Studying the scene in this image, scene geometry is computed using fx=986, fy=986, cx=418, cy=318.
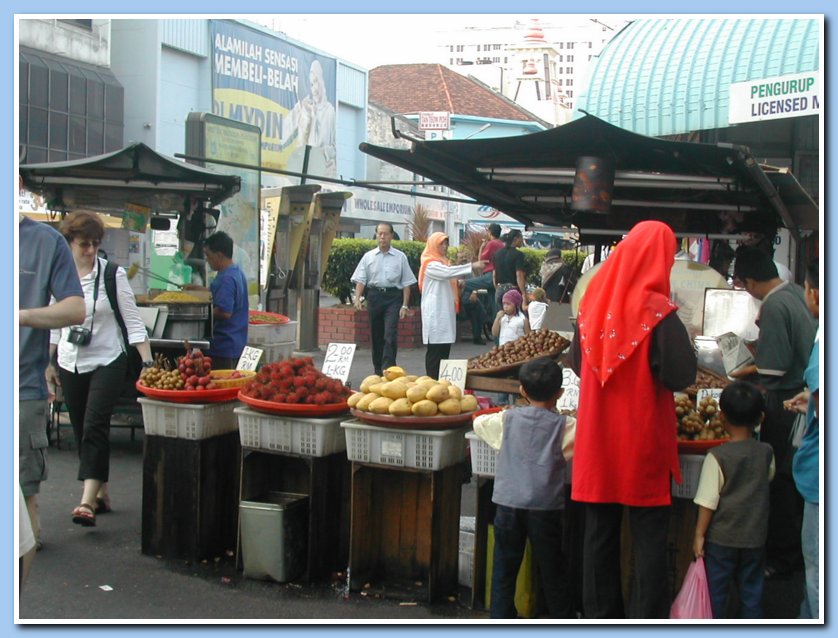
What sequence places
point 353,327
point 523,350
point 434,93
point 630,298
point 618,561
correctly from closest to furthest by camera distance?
point 630,298, point 618,561, point 523,350, point 353,327, point 434,93

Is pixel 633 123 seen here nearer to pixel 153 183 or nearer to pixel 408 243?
pixel 153 183

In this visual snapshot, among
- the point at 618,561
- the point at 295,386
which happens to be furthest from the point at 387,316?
the point at 618,561

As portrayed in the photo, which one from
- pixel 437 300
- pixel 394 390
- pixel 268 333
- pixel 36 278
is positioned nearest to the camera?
pixel 36 278

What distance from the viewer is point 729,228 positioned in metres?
7.25

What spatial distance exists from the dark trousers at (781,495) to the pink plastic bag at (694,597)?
1.31m

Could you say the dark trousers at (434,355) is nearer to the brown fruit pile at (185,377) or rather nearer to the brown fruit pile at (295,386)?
the brown fruit pile at (185,377)

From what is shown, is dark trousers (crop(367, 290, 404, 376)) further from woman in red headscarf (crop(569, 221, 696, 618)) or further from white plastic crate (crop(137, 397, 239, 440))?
woman in red headscarf (crop(569, 221, 696, 618))

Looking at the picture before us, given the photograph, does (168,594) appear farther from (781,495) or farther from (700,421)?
(781,495)

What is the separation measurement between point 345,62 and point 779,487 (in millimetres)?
30884

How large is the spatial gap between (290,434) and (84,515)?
1776mm

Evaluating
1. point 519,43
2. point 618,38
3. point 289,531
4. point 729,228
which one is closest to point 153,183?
point 289,531

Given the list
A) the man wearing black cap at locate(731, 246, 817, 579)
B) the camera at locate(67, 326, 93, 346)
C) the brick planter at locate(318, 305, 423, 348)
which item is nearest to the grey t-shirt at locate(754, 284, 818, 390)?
the man wearing black cap at locate(731, 246, 817, 579)

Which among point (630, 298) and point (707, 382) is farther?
point (707, 382)

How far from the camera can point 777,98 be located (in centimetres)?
653
